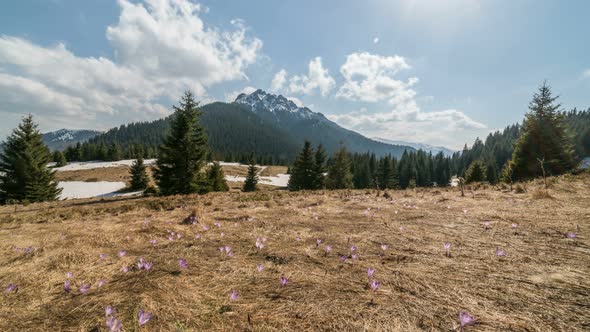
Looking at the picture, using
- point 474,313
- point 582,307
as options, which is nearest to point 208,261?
point 474,313

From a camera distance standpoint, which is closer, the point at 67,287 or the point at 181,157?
the point at 67,287

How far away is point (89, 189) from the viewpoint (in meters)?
39.2

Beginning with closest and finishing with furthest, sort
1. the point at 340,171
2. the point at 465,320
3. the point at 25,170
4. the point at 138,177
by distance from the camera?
the point at 465,320 → the point at 25,170 → the point at 340,171 → the point at 138,177

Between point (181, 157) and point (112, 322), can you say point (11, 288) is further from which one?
point (181, 157)

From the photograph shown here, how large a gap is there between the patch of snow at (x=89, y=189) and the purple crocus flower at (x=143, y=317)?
46121mm

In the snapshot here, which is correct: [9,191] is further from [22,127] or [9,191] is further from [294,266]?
[294,266]

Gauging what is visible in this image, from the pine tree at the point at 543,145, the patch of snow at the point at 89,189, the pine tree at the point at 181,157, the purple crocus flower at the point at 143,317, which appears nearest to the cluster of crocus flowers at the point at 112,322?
the purple crocus flower at the point at 143,317

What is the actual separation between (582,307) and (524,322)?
1.87 feet

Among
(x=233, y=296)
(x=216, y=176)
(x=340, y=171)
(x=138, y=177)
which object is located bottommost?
→ (x=138, y=177)

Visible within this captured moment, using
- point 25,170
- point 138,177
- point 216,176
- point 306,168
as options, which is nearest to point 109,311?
point 25,170

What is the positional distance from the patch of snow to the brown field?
143ft

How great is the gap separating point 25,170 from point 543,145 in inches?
1593

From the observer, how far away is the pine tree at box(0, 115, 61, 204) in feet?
60.2

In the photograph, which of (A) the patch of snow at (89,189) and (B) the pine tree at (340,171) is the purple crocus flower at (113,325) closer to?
(B) the pine tree at (340,171)
